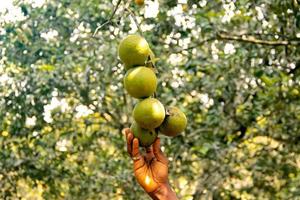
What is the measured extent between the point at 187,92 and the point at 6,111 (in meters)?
1.22

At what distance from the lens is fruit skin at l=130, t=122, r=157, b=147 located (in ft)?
4.81

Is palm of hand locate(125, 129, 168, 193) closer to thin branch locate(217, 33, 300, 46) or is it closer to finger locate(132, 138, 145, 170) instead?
finger locate(132, 138, 145, 170)

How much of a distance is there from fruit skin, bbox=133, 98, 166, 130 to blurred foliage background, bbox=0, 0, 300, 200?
2.32m

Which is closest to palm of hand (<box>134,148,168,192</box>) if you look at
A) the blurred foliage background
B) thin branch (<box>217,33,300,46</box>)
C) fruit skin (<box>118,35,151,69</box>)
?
fruit skin (<box>118,35,151,69</box>)

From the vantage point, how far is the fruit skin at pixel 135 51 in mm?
1484

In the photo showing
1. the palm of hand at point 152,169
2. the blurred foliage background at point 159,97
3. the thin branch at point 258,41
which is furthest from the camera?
the blurred foliage background at point 159,97

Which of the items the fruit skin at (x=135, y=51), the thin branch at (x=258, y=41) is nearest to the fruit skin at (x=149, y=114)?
the fruit skin at (x=135, y=51)

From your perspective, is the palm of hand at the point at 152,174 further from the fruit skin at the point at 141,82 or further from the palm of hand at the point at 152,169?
the fruit skin at the point at 141,82

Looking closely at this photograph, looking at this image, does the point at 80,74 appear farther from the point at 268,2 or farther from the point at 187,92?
the point at 268,2

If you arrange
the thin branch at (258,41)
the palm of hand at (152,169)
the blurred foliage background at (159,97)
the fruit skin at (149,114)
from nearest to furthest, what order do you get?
the fruit skin at (149,114) → the palm of hand at (152,169) → the thin branch at (258,41) → the blurred foliage background at (159,97)

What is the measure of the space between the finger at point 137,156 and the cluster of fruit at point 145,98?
13mm

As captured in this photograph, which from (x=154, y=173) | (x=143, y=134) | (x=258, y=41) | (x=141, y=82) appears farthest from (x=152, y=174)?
(x=258, y=41)

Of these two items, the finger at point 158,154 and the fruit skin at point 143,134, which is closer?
the fruit skin at point 143,134

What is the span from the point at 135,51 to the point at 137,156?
24cm
